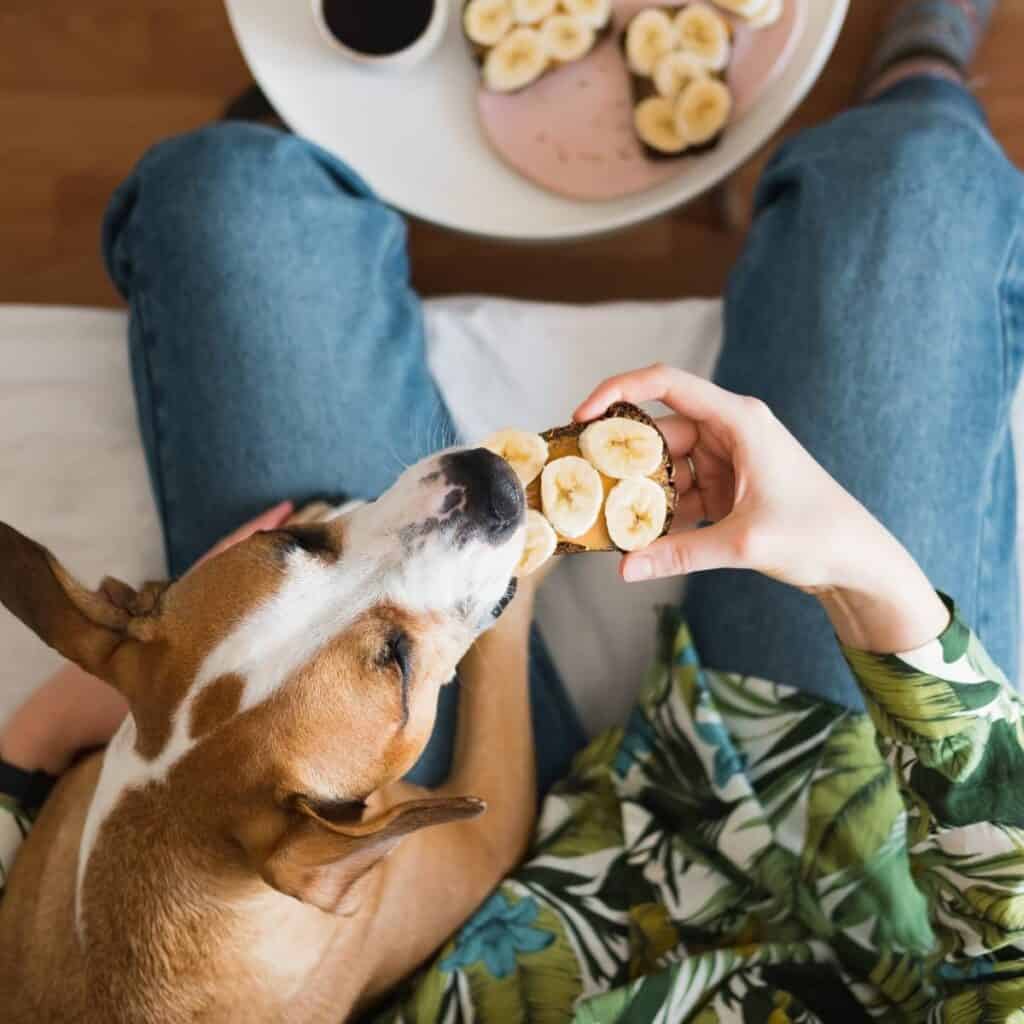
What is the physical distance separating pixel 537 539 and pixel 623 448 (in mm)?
167

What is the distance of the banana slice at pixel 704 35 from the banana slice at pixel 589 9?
13 centimetres

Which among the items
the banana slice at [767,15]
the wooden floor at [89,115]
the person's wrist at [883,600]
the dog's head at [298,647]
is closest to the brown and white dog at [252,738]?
the dog's head at [298,647]

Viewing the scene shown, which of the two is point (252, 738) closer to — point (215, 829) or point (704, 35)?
point (215, 829)

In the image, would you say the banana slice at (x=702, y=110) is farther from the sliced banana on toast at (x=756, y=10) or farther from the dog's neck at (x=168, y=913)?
the dog's neck at (x=168, y=913)

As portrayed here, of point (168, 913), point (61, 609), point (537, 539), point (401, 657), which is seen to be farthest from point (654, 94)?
point (168, 913)

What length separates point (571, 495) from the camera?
4.85 feet

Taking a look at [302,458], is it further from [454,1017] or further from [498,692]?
[454,1017]

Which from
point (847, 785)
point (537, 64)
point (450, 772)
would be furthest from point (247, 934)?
point (537, 64)

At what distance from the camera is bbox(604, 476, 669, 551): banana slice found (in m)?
1.44

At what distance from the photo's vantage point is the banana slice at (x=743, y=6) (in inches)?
73.4

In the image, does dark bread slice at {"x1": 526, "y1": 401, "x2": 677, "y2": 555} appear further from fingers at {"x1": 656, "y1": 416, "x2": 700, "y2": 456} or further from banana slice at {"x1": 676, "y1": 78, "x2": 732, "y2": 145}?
banana slice at {"x1": 676, "y1": 78, "x2": 732, "y2": 145}

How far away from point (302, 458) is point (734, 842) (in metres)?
0.92

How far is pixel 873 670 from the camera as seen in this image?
4.77 ft

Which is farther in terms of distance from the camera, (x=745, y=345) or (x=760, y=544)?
(x=745, y=345)
